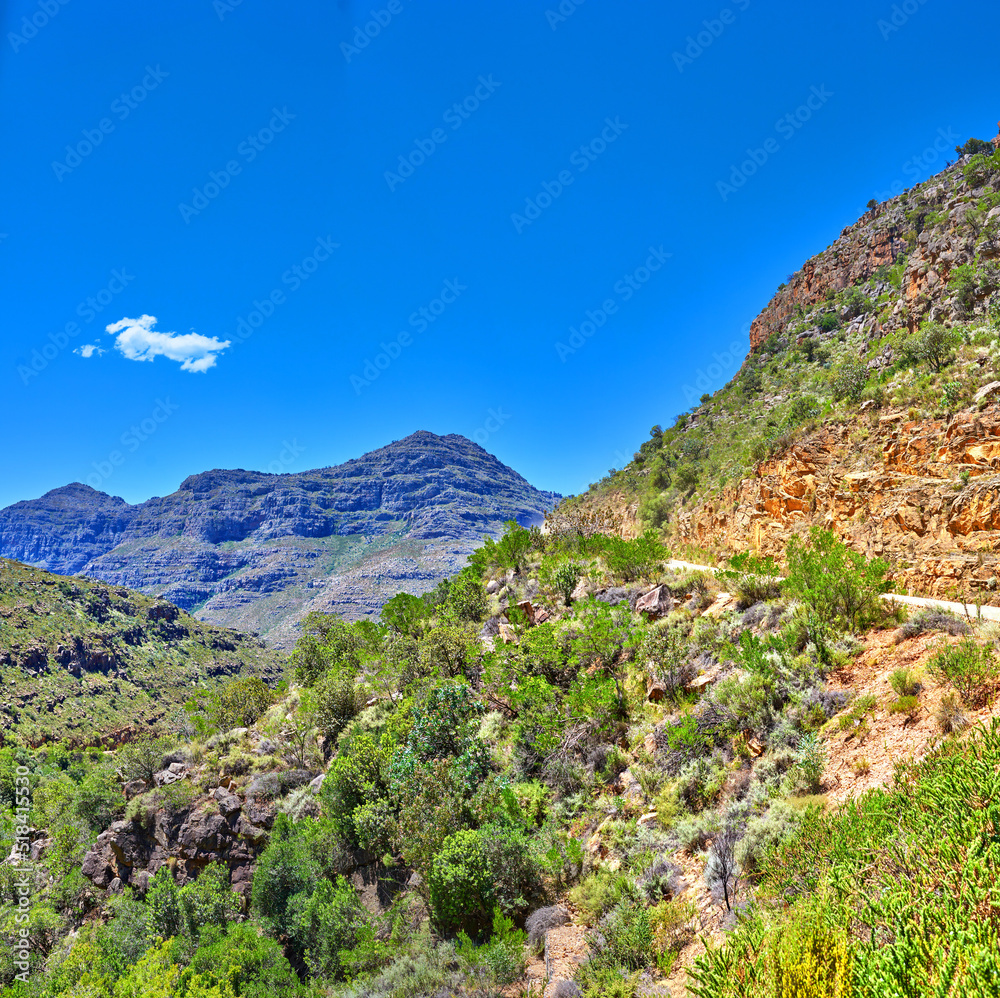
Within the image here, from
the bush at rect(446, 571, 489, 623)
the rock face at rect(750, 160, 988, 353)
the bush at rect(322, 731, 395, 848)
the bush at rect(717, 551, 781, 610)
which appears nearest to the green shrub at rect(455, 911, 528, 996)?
the bush at rect(322, 731, 395, 848)

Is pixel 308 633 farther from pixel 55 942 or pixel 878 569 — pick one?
pixel 878 569

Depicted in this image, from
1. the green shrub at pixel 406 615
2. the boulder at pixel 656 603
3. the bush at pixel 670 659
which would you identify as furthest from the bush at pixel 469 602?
the bush at pixel 670 659

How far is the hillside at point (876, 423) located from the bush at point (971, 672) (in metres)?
4.18

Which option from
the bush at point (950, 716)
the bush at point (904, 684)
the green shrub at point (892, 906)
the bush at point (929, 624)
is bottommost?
the green shrub at point (892, 906)

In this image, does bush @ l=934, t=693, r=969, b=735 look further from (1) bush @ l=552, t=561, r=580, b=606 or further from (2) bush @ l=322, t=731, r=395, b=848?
(2) bush @ l=322, t=731, r=395, b=848

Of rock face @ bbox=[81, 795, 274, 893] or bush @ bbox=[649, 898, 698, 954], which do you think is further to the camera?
rock face @ bbox=[81, 795, 274, 893]

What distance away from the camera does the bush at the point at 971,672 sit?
621 cm

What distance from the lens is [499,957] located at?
23.6 feet

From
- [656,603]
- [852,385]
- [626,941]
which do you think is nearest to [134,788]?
[656,603]

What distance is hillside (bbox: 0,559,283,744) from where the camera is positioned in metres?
49.9

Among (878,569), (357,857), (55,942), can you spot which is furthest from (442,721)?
(55,942)

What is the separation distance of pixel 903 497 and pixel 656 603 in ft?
21.1

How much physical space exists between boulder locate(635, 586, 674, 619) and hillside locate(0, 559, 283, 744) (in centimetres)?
4740

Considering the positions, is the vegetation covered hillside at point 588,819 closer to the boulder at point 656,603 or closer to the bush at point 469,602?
the boulder at point 656,603
